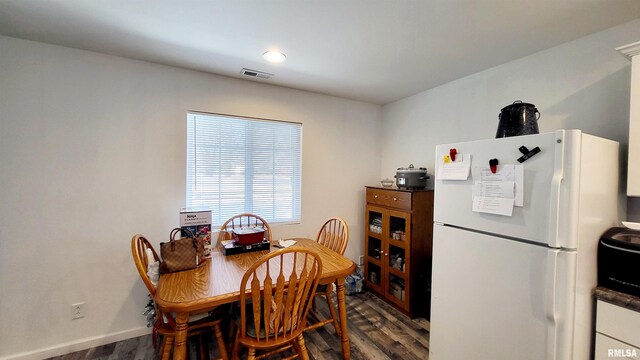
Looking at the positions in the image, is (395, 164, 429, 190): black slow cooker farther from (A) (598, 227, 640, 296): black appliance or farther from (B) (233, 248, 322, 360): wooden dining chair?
(B) (233, 248, 322, 360): wooden dining chair

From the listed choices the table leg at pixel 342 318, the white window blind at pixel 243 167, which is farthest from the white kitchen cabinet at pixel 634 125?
the white window blind at pixel 243 167

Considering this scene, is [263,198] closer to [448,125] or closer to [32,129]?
[32,129]

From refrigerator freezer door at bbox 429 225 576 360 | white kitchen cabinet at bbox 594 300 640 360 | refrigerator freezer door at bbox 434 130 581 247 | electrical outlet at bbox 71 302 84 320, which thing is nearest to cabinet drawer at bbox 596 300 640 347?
white kitchen cabinet at bbox 594 300 640 360

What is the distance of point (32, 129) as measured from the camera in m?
1.84

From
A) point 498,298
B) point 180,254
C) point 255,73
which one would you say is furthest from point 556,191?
point 255,73

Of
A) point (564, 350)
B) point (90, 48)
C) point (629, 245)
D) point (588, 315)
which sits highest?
point (90, 48)

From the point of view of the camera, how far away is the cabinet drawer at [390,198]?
8.13 ft

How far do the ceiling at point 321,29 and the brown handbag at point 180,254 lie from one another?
1.42 meters

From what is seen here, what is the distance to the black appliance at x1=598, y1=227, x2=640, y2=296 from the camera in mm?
1123

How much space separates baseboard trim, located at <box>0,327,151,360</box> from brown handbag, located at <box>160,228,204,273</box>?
99 centimetres

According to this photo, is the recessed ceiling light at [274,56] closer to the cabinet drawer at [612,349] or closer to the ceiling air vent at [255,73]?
the ceiling air vent at [255,73]

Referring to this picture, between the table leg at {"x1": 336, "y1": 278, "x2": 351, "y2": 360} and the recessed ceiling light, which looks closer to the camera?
the table leg at {"x1": 336, "y1": 278, "x2": 351, "y2": 360}

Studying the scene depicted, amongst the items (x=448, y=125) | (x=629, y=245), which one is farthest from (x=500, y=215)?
(x=448, y=125)

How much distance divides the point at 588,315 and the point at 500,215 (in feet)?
1.93
